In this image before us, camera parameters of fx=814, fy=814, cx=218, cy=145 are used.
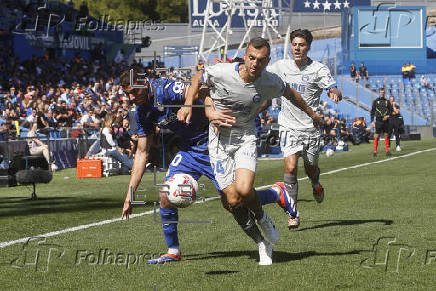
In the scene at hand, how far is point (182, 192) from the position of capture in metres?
6.86

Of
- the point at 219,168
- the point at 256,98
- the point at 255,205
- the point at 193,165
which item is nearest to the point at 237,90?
the point at 256,98

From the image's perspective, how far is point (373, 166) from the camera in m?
21.7

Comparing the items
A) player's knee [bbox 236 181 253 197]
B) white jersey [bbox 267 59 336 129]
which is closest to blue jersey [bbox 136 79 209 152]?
player's knee [bbox 236 181 253 197]

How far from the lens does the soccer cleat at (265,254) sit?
7.10 metres

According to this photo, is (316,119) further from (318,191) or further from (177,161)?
(318,191)

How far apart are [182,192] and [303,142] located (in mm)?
3997

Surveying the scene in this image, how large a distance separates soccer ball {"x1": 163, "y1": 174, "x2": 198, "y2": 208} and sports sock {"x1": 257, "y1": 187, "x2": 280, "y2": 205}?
1.46m

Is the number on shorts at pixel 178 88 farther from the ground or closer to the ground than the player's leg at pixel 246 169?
farther from the ground

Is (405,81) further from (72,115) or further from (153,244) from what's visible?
(153,244)

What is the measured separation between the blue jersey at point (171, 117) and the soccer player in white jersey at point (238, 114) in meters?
0.41

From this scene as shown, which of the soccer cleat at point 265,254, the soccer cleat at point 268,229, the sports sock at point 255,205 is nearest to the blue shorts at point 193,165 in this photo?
the sports sock at point 255,205

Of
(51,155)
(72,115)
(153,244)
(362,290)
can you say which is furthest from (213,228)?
(72,115)

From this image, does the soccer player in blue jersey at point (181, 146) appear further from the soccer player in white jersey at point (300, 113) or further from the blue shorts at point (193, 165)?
the soccer player in white jersey at point (300, 113)

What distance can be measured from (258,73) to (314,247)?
2.20 m
